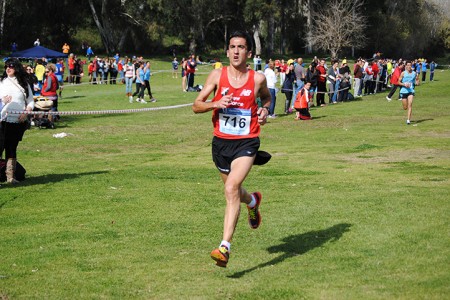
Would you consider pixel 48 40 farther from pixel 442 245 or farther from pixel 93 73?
pixel 442 245

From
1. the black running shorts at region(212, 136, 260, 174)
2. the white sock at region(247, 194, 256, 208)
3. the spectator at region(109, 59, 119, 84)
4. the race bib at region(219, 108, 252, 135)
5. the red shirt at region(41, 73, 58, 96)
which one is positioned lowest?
the spectator at region(109, 59, 119, 84)

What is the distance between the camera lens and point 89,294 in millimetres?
6574

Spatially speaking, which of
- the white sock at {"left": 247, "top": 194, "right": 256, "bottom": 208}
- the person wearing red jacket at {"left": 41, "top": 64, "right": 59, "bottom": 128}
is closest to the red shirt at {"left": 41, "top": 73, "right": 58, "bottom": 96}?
the person wearing red jacket at {"left": 41, "top": 64, "right": 59, "bottom": 128}

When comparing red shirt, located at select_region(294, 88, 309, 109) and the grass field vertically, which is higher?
the grass field

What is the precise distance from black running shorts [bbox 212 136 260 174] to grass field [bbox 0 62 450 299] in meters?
→ 1.04

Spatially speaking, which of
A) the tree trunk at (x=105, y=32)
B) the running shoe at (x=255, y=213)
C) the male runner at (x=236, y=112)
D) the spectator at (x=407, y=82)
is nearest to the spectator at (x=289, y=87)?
the spectator at (x=407, y=82)

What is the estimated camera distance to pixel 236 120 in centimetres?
763

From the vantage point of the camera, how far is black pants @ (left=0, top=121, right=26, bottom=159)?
41.1 feet

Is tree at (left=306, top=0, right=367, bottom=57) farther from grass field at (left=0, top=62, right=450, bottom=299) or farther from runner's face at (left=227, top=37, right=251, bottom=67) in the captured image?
runner's face at (left=227, top=37, right=251, bottom=67)

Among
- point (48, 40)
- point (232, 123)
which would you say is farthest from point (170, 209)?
point (48, 40)

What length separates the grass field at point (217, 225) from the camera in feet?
22.3

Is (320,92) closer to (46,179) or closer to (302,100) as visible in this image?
(302,100)

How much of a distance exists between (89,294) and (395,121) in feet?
74.3

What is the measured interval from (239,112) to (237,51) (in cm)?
65
